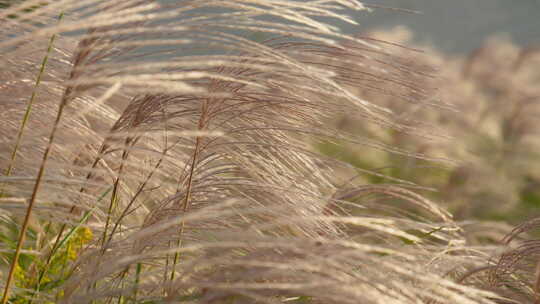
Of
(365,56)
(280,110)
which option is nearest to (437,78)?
(365,56)

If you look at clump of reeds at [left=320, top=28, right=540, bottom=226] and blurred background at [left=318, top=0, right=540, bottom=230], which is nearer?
blurred background at [left=318, top=0, right=540, bottom=230]

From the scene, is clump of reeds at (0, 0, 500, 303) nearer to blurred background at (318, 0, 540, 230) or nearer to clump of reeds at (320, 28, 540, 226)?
blurred background at (318, 0, 540, 230)

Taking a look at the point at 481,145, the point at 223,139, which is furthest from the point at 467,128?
the point at 223,139

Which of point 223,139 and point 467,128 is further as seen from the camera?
point 467,128

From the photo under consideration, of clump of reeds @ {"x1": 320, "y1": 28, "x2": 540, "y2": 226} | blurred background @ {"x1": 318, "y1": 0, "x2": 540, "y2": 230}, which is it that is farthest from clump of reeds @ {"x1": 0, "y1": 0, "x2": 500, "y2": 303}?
clump of reeds @ {"x1": 320, "y1": 28, "x2": 540, "y2": 226}

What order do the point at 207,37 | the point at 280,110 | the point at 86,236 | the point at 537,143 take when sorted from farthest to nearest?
1. the point at 537,143
2. the point at 86,236
3. the point at 280,110
4. the point at 207,37

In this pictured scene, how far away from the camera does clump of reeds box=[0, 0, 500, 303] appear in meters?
0.59

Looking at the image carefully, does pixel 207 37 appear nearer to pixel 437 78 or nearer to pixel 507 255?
pixel 437 78

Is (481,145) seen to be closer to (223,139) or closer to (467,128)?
(467,128)

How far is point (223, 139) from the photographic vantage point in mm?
910

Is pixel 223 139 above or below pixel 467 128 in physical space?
Result: above

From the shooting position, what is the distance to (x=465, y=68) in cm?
Answer: 905

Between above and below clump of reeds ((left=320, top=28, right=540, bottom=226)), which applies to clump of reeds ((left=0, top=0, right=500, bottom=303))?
above

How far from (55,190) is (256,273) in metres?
0.41
